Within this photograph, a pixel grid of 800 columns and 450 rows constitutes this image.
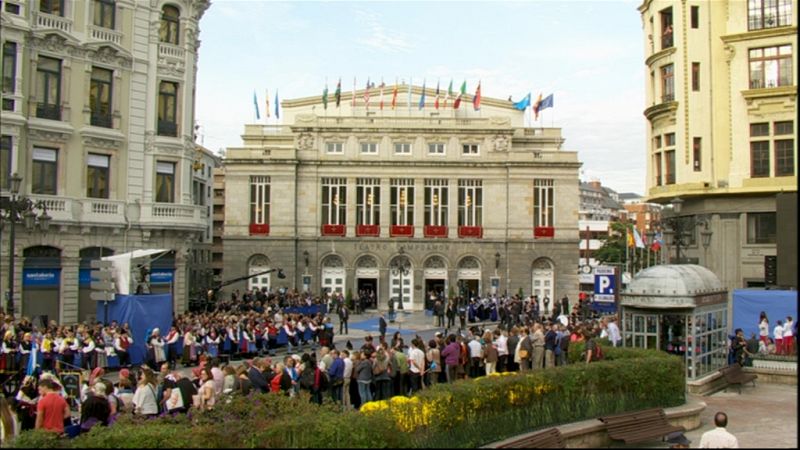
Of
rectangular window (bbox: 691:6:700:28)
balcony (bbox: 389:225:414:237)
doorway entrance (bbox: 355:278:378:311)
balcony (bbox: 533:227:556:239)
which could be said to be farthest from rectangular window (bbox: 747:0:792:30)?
doorway entrance (bbox: 355:278:378:311)

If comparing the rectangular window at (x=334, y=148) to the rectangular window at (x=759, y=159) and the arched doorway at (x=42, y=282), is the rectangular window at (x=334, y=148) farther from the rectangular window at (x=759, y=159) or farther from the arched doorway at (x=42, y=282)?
the rectangular window at (x=759, y=159)

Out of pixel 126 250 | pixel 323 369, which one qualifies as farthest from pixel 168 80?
pixel 323 369

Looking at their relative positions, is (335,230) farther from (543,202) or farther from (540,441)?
(540,441)

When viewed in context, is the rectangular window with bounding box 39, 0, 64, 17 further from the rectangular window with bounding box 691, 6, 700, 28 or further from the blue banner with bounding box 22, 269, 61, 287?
the rectangular window with bounding box 691, 6, 700, 28

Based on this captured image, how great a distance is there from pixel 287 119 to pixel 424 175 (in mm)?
16014

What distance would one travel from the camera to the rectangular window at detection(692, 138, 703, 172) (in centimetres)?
3662

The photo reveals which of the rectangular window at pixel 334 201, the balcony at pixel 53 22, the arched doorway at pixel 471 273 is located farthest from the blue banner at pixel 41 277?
the arched doorway at pixel 471 273

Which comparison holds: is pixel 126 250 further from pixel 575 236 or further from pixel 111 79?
pixel 575 236

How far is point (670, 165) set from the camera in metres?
38.0

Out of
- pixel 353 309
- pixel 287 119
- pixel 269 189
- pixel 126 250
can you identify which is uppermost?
pixel 287 119

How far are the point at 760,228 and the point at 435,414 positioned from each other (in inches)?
1072

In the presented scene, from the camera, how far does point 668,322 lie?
72.1ft

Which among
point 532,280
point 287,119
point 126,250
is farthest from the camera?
point 287,119

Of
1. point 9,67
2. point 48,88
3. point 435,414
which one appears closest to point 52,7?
point 48,88
